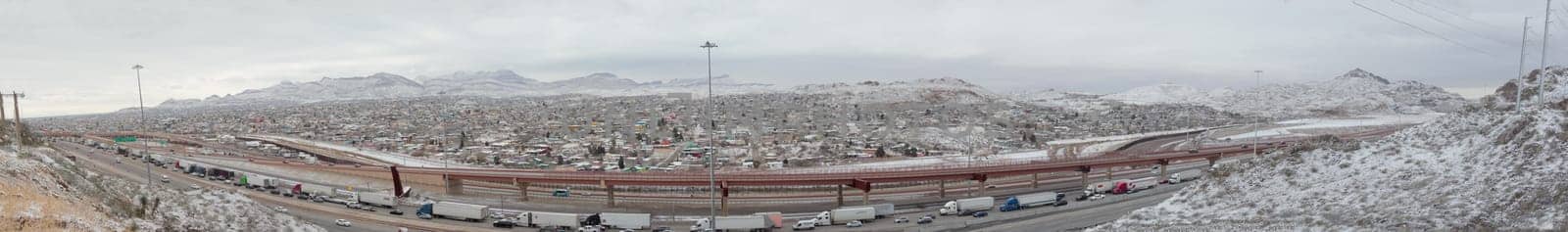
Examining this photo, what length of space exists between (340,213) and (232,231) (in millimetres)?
8561

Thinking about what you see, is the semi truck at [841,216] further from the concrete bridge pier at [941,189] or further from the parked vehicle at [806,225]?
the concrete bridge pier at [941,189]

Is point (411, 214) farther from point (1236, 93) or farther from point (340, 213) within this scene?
point (1236, 93)

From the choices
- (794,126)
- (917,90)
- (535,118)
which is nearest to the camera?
(794,126)

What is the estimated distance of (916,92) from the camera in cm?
13700

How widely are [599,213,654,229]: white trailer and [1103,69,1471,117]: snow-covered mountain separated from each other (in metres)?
102

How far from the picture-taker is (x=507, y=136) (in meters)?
69.9

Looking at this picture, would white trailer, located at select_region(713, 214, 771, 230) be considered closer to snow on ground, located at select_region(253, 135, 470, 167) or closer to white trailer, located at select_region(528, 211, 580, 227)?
white trailer, located at select_region(528, 211, 580, 227)

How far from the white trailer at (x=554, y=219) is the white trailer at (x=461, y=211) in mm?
2027

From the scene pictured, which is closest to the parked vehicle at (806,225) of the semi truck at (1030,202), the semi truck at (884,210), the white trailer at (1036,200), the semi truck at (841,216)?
the semi truck at (841,216)

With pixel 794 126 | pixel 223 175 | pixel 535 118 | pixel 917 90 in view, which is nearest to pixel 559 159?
pixel 223 175

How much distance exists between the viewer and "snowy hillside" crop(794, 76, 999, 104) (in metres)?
129

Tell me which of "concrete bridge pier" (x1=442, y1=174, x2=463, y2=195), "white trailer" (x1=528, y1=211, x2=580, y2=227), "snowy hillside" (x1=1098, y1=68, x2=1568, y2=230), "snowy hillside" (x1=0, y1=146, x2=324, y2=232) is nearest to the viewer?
"snowy hillside" (x1=0, y1=146, x2=324, y2=232)

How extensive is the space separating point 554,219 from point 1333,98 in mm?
136481

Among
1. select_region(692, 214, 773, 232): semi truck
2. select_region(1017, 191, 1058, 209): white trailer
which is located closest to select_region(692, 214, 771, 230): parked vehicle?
select_region(692, 214, 773, 232): semi truck
